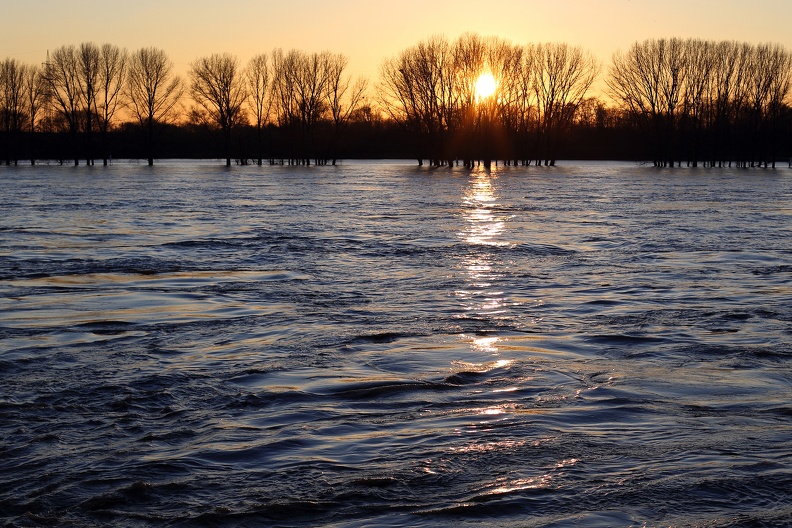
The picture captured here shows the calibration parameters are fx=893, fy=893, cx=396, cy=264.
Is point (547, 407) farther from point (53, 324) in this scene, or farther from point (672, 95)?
point (672, 95)

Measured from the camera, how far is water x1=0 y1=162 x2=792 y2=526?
4164mm

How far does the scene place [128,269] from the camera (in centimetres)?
1184

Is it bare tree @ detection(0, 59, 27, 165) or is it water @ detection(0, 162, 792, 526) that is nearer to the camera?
water @ detection(0, 162, 792, 526)

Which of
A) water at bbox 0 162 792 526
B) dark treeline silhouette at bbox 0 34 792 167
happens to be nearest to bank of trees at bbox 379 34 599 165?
dark treeline silhouette at bbox 0 34 792 167

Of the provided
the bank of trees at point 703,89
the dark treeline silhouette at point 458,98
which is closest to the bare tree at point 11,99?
the dark treeline silhouette at point 458,98

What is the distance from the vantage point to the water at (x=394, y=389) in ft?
13.7

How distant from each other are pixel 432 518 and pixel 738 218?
19.3 m

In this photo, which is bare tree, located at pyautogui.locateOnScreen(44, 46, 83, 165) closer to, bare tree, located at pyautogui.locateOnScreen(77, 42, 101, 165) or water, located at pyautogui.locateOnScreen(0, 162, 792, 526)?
bare tree, located at pyautogui.locateOnScreen(77, 42, 101, 165)

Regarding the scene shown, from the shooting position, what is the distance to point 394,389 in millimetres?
6039

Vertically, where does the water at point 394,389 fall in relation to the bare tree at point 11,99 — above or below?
below

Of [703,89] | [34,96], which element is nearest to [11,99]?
[34,96]

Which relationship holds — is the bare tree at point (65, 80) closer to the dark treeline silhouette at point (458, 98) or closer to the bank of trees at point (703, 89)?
the dark treeline silhouette at point (458, 98)

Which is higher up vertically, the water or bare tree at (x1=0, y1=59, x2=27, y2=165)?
bare tree at (x1=0, y1=59, x2=27, y2=165)

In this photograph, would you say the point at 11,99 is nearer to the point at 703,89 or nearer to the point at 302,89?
the point at 302,89
